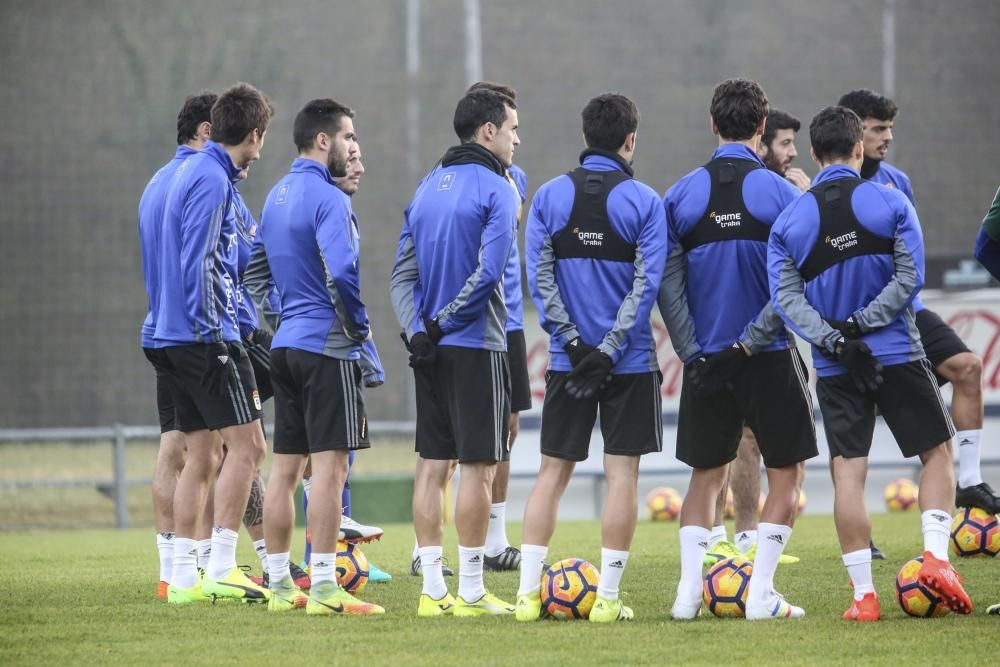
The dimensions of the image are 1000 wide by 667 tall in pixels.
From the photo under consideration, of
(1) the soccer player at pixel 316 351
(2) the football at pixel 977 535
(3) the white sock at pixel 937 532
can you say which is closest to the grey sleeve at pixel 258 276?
(1) the soccer player at pixel 316 351

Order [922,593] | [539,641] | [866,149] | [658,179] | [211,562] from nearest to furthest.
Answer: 1. [539,641]
2. [922,593]
3. [211,562]
4. [866,149]
5. [658,179]

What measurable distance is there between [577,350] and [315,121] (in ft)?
5.16

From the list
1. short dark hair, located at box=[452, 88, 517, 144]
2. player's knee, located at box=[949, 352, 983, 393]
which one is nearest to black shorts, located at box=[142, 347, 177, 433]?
short dark hair, located at box=[452, 88, 517, 144]

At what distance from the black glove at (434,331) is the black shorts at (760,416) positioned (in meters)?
1.00

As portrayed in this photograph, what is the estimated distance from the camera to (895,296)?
16.9 feet

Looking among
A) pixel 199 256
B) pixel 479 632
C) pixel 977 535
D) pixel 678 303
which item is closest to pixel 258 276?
pixel 199 256

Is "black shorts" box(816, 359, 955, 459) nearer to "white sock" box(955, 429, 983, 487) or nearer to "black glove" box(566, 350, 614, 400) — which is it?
"black glove" box(566, 350, 614, 400)

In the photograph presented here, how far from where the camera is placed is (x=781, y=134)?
281 inches

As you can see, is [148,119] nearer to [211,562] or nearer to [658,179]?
[658,179]

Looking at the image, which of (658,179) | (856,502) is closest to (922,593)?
(856,502)

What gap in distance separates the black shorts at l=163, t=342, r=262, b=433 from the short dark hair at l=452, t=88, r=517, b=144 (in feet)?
4.79

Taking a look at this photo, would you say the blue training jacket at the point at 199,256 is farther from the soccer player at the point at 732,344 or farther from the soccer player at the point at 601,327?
the soccer player at the point at 732,344

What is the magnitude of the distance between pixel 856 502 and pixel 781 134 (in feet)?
8.47

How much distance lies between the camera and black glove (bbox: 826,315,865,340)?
5.22 metres
